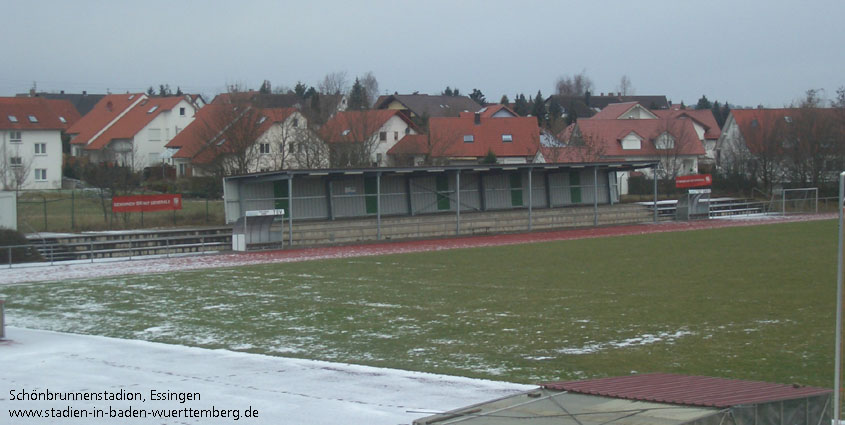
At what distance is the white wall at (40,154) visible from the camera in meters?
64.2

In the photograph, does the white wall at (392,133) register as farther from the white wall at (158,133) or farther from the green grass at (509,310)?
the green grass at (509,310)

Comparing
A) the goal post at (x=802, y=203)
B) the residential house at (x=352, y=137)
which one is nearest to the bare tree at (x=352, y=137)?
the residential house at (x=352, y=137)

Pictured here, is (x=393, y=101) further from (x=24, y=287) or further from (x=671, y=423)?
(x=671, y=423)

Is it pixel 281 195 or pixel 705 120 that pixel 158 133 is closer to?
pixel 281 195

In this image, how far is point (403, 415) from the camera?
9672 mm

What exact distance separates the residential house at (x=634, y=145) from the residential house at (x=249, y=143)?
60.8 feet

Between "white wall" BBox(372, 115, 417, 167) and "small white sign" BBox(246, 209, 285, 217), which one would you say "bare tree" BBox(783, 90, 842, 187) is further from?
"small white sign" BBox(246, 209, 285, 217)

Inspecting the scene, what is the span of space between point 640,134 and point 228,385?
63762 millimetres

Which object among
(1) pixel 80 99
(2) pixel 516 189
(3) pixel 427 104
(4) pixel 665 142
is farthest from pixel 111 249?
(1) pixel 80 99

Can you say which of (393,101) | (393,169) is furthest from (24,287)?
(393,101)

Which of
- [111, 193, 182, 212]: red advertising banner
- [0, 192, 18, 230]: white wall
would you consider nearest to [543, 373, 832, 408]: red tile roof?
[0, 192, 18, 230]: white wall

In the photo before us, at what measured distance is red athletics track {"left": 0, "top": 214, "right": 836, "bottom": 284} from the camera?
1120 inches

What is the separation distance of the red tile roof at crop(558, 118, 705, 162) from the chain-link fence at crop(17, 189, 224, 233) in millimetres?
32376

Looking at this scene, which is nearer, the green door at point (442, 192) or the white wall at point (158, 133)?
the green door at point (442, 192)
